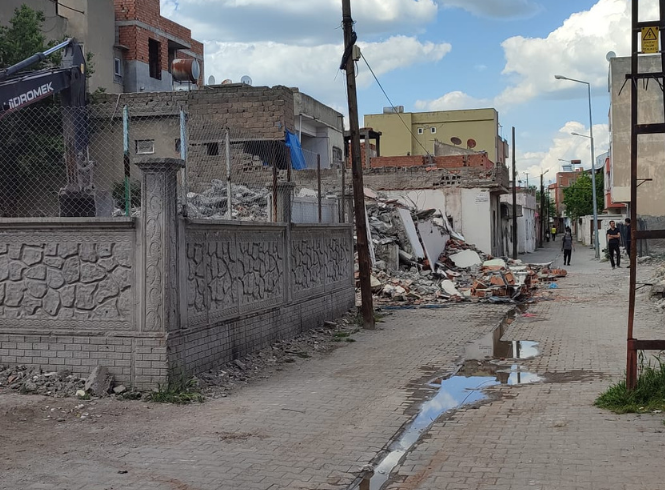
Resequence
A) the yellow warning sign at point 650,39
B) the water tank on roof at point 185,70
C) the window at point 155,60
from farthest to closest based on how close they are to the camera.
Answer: the window at point 155,60 → the water tank on roof at point 185,70 → the yellow warning sign at point 650,39

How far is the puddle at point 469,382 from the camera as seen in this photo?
6.39 metres

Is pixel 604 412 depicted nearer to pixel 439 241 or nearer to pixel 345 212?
pixel 345 212

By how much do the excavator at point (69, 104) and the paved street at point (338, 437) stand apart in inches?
126

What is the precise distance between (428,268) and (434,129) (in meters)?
44.3

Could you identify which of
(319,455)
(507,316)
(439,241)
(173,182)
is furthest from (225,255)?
(439,241)

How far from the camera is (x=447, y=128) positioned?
220ft

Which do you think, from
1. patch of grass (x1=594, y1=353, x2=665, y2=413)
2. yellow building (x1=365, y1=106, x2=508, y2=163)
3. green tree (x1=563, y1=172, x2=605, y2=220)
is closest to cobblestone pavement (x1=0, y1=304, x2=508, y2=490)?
patch of grass (x1=594, y1=353, x2=665, y2=413)

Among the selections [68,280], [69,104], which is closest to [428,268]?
[69,104]

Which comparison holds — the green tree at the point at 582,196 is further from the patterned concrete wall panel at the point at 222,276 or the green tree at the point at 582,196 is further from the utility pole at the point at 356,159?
the patterned concrete wall panel at the point at 222,276

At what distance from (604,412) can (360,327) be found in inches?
294

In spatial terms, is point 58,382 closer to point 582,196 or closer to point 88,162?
point 88,162

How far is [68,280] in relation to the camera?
28.2 feet

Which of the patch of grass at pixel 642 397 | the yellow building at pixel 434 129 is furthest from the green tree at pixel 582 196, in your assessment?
the patch of grass at pixel 642 397

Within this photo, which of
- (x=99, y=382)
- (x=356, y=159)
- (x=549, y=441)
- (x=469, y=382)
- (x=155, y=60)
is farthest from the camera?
(x=155, y=60)
